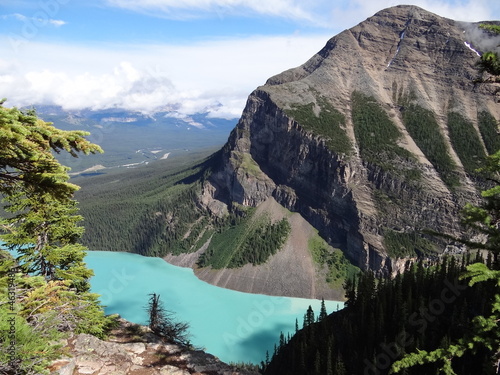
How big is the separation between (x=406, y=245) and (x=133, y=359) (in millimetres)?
175899

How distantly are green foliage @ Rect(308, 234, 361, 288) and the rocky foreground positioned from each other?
6101 inches

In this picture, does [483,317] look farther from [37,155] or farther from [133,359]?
[133,359]

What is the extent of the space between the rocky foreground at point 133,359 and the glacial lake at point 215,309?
88.4 meters

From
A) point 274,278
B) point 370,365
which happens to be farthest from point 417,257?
point 370,365

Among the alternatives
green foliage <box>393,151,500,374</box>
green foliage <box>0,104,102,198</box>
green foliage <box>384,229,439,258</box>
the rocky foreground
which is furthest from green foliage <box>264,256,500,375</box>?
green foliage <box>384,229,439,258</box>

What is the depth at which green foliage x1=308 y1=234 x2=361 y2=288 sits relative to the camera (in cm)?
17274

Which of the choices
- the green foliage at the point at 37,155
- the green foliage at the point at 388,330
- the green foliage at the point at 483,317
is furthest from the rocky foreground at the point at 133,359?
the green foliage at the point at 388,330

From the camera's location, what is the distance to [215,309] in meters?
150

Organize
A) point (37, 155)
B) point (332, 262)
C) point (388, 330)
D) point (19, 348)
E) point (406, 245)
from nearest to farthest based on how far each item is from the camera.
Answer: point (37, 155) < point (19, 348) < point (388, 330) < point (406, 245) < point (332, 262)

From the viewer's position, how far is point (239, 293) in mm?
168500

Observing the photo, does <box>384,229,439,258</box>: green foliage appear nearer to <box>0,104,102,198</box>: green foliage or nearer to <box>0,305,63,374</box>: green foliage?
<box>0,305,63,374</box>: green foliage

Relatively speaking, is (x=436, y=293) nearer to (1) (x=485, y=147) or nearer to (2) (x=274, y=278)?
(2) (x=274, y=278)

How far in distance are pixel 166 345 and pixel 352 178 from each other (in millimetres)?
179037

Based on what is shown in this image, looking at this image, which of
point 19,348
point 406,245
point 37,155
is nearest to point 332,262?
point 406,245
